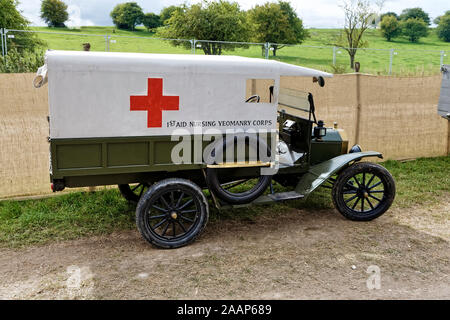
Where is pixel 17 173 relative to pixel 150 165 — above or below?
below

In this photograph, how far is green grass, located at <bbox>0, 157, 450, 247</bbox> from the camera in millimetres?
5985

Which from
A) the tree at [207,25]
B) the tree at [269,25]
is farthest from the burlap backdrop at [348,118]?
the tree at [269,25]

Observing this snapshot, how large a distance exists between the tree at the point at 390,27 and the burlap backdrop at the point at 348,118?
4811 centimetres

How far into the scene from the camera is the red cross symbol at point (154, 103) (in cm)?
518

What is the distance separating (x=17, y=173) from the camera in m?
7.13

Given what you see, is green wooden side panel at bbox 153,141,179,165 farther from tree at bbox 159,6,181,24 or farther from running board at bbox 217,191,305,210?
tree at bbox 159,6,181,24

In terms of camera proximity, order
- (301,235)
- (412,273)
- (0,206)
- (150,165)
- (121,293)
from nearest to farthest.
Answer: (121,293)
(412,273)
(150,165)
(301,235)
(0,206)

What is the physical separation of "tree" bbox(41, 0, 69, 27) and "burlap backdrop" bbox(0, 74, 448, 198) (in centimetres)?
5610

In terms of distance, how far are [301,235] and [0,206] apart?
446cm

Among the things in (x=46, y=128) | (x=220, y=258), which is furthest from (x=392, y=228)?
(x=46, y=128)

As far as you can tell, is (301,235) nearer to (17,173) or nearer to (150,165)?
(150,165)

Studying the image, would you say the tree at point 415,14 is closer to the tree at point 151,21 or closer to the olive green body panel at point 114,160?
the tree at point 151,21

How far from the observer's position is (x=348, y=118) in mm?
9273
